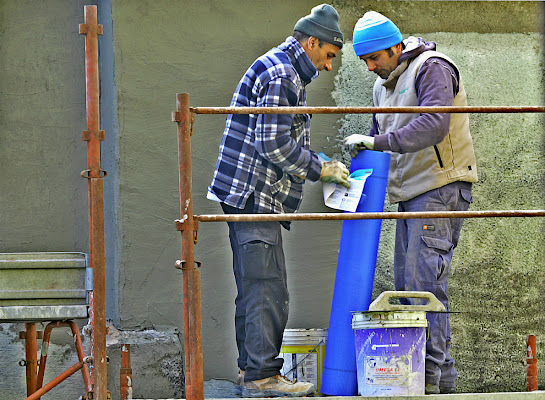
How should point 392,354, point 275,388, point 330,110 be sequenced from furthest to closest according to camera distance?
point 275,388 → point 392,354 → point 330,110

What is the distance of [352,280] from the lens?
3883 millimetres

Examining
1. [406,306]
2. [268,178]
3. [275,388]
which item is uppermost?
[268,178]

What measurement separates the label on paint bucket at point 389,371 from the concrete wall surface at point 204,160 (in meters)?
1.42

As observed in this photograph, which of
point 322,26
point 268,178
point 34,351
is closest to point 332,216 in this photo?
point 268,178

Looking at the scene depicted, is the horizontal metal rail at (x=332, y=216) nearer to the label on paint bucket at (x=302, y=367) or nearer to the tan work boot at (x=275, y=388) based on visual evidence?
the tan work boot at (x=275, y=388)

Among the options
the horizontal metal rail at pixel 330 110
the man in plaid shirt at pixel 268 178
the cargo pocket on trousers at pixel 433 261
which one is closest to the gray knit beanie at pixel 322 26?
the man in plaid shirt at pixel 268 178

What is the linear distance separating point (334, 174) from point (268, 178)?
317mm

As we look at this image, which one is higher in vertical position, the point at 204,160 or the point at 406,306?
the point at 204,160

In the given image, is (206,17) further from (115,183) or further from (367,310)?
(367,310)

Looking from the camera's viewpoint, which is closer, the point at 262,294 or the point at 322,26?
the point at 262,294

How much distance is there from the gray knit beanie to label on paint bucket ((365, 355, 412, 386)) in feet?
5.25

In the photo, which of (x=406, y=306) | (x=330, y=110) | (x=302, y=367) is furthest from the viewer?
(x=302, y=367)

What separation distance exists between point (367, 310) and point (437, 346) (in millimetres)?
424

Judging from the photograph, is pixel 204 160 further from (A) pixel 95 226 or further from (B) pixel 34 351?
(A) pixel 95 226
